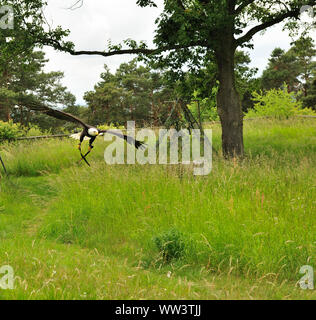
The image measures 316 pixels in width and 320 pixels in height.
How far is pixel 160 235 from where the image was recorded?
510cm

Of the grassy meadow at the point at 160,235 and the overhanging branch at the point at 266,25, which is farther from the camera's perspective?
the overhanging branch at the point at 266,25

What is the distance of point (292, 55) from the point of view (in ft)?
119

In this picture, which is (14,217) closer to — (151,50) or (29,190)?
(29,190)

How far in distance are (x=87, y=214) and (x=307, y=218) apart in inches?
162
